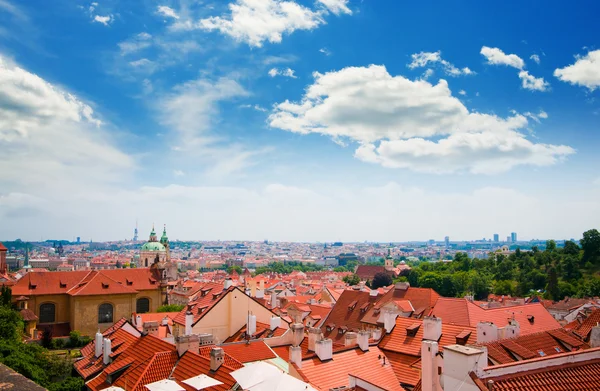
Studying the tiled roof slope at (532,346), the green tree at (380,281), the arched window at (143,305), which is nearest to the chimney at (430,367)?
the tiled roof slope at (532,346)

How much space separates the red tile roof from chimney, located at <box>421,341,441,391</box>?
36.8 feet

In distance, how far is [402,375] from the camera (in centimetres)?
2234

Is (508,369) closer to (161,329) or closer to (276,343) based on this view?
(276,343)

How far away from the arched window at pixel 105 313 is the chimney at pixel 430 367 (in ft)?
163

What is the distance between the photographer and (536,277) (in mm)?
107125

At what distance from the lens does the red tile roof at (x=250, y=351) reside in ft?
74.1

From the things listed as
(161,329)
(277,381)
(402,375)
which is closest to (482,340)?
(402,375)

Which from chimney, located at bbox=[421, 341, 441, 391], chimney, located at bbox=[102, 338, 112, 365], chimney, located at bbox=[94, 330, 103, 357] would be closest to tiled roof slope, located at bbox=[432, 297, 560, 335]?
chimney, located at bbox=[421, 341, 441, 391]

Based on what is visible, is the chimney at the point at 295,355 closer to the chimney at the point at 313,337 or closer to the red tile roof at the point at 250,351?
the chimney at the point at 313,337

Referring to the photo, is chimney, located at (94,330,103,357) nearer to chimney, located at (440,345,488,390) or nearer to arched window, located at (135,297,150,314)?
chimney, located at (440,345,488,390)

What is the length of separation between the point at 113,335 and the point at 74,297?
1104 inches

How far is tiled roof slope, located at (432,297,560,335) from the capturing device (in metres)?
30.5

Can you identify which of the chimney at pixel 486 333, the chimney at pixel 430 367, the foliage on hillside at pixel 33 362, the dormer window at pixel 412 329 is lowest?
the foliage on hillside at pixel 33 362

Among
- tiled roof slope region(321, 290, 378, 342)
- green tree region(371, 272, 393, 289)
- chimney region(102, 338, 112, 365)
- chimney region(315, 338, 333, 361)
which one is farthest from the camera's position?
green tree region(371, 272, 393, 289)
